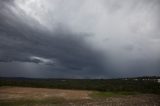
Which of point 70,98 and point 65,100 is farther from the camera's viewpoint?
point 70,98

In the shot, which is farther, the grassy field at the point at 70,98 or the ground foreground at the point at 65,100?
the grassy field at the point at 70,98

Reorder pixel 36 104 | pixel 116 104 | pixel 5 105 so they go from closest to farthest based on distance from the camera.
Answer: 1. pixel 5 105
2. pixel 36 104
3. pixel 116 104

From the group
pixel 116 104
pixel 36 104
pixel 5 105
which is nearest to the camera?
pixel 5 105

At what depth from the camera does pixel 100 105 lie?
6309 cm

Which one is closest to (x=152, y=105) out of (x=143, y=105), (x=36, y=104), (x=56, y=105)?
(x=143, y=105)

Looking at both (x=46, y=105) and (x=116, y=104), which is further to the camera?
(x=116, y=104)

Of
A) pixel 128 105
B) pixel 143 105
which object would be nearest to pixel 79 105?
pixel 128 105

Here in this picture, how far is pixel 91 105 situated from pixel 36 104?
576 inches

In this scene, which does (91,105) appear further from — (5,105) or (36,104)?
(5,105)

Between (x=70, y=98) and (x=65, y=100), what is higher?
(x=70, y=98)

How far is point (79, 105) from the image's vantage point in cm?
6150

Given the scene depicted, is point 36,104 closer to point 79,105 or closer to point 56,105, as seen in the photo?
point 56,105

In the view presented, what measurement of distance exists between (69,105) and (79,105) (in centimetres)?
266

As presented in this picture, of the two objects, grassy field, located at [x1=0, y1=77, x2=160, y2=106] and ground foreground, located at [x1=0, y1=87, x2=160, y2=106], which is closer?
ground foreground, located at [x1=0, y1=87, x2=160, y2=106]
